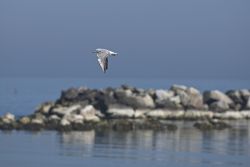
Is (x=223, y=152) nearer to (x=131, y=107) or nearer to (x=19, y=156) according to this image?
(x=19, y=156)

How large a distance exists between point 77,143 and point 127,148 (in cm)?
268

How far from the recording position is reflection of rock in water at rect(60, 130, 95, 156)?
165ft

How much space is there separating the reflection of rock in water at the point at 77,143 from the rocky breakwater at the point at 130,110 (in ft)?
4.94

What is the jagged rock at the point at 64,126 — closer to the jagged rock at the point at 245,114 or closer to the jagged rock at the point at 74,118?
the jagged rock at the point at 74,118

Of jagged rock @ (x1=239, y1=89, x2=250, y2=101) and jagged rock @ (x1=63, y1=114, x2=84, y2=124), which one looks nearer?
jagged rock @ (x1=63, y1=114, x2=84, y2=124)

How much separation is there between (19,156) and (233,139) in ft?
44.8

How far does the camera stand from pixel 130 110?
221 feet

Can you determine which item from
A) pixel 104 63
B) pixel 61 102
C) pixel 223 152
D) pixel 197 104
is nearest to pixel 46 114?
pixel 61 102

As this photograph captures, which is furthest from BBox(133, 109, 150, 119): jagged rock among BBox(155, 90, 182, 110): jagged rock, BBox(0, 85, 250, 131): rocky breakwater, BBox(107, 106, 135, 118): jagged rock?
BBox(155, 90, 182, 110): jagged rock

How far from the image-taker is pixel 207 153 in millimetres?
50719

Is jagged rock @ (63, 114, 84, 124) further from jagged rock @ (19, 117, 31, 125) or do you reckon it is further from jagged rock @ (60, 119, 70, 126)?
jagged rock @ (19, 117, 31, 125)

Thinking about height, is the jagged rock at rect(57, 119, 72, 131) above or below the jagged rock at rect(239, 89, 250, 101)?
below

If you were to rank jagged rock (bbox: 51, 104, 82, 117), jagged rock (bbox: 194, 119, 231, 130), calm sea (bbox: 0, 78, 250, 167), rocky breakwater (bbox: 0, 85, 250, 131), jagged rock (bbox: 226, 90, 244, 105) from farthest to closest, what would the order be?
jagged rock (bbox: 226, 90, 244, 105), jagged rock (bbox: 51, 104, 82, 117), jagged rock (bbox: 194, 119, 231, 130), rocky breakwater (bbox: 0, 85, 250, 131), calm sea (bbox: 0, 78, 250, 167)

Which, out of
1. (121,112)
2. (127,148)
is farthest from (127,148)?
(121,112)
